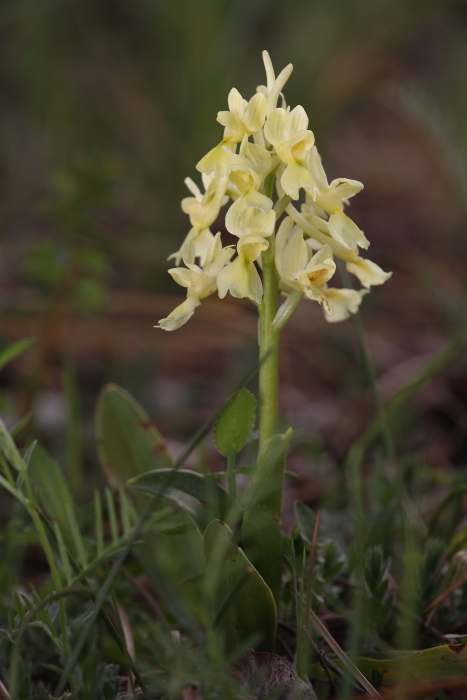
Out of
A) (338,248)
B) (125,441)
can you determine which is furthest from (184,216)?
(338,248)

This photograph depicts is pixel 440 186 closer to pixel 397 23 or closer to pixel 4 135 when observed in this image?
pixel 397 23

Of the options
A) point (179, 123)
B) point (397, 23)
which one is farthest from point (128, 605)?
point (397, 23)

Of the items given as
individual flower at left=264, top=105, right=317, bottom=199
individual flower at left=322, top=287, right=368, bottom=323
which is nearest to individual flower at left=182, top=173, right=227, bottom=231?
individual flower at left=264, top=105, right=317, bottom=199

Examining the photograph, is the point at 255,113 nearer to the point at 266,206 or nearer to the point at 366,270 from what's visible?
the point at 266,206

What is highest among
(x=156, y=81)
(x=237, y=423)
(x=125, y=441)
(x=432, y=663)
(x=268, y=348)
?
(x=156, y=81)

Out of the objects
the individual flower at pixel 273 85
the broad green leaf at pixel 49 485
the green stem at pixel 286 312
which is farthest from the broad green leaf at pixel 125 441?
the individual flower at pixel 273 85

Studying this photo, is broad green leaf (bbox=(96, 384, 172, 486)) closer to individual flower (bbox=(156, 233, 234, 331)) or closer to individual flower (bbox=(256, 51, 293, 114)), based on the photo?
individual flower (bbox=(156, 233, 234, 331))
